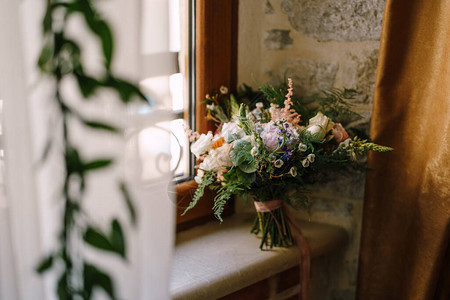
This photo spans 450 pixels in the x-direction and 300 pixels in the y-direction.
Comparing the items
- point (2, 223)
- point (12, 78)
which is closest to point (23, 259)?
point (2, 223)

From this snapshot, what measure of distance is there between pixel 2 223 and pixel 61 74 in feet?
1.38

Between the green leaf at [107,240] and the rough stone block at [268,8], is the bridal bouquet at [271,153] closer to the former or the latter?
the rough stone block at [268,8]

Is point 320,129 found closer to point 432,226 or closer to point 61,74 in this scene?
point 432,226

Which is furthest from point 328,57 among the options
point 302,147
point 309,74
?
point 302,147

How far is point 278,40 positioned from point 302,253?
79 centimetres

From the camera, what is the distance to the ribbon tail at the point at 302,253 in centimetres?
159

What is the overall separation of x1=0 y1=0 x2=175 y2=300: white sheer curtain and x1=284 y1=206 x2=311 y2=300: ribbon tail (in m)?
0.64

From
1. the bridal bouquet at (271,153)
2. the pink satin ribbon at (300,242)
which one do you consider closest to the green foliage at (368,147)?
the bridal bouquet at (271,153)

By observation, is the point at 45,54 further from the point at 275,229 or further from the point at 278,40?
the point at 278,40

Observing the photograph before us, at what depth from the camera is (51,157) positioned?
90cm

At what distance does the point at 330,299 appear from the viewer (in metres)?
1.88

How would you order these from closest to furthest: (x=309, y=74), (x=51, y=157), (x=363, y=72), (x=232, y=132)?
(x=51, y=157) → (x=232, y=132) → (x=363, y=72) → (x=309, y=74)

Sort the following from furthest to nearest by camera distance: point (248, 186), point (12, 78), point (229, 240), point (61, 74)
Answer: point (229, 240) < point (248, 186) < point (12, 78) < point (61, 74)

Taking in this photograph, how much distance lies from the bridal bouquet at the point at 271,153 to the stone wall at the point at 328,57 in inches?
11.0
